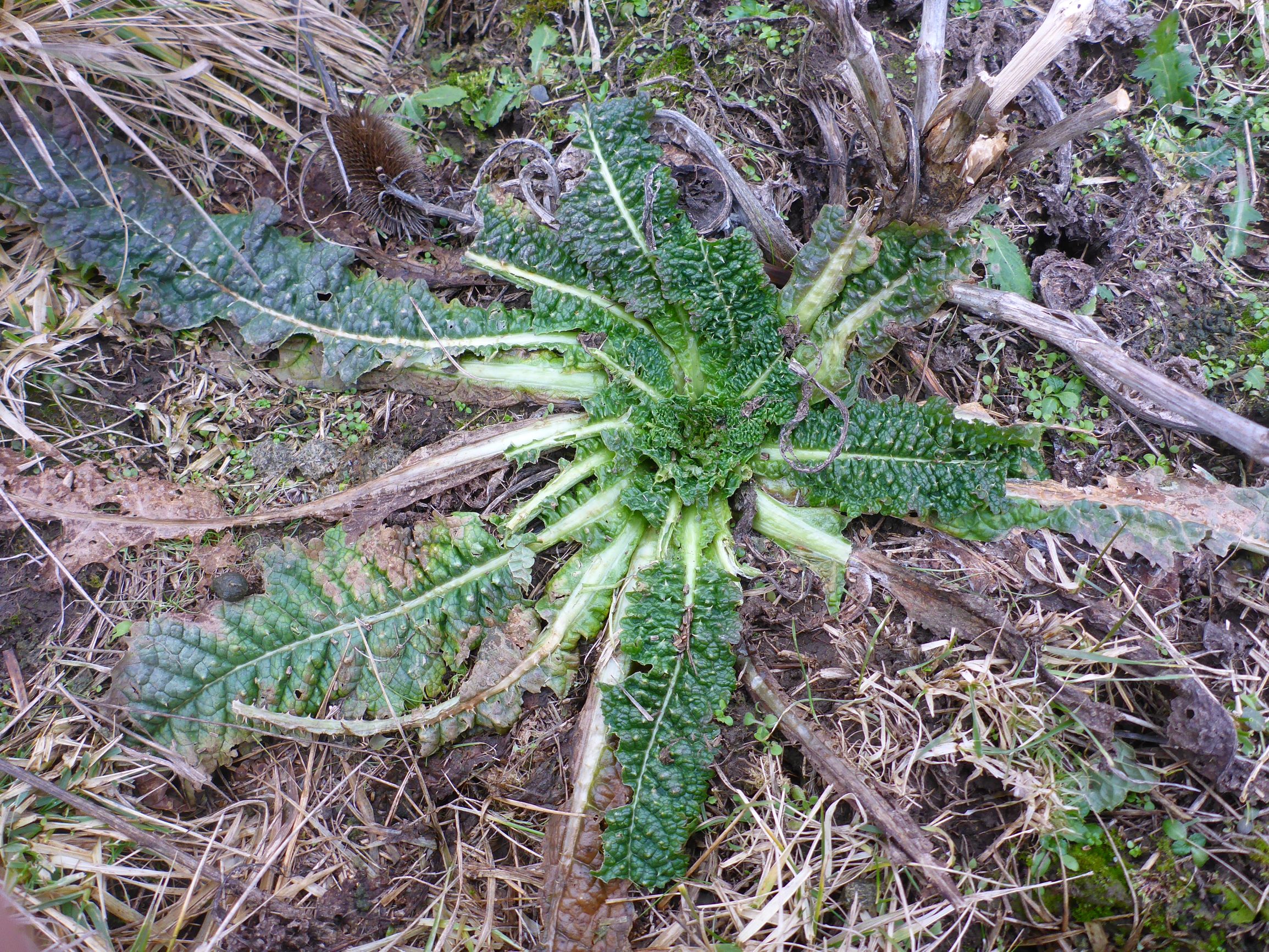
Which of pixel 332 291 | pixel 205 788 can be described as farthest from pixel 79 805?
pixel 332 291

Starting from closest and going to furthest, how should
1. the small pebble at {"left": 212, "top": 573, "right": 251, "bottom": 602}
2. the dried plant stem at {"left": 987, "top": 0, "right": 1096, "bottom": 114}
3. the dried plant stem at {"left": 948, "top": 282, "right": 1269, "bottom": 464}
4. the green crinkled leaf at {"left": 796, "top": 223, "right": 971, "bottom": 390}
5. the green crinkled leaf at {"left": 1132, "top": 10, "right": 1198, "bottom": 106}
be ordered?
the dried plant stem at {"left": 987, "top": 0, "right": 1096, "bottom": 114} < the dried plant stem at {"left": 948, "top": 282, "right": 1269, "bottom": 464} < the green crinkled leaf at {"left": 796, "top": 223, "right": 971, "bottom": 390} < the small pebble at {"left": 212, "top": 573, "right": 251, "bottom": 602} < the green crinkled leaf at {"left": 1132, "top": 10, "right": 1198, "bottom": 106}

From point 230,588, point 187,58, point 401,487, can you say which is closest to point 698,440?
point 401,487

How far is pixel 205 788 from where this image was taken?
232 centimetres

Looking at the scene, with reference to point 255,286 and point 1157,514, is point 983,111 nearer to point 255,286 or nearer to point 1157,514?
point 1157,514

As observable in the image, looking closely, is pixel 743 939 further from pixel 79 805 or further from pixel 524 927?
pixel 79 805

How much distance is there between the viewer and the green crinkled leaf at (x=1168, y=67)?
2.67 meters

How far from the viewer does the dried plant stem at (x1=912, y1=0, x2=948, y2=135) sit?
2.07 meters

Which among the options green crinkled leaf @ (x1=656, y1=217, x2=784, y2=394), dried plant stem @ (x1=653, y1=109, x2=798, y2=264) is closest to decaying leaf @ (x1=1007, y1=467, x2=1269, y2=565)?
green crinkled leaf @ (x1=656, y1=217, x2=784, y2=394)

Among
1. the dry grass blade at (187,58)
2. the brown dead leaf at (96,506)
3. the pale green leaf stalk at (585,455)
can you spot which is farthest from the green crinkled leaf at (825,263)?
the brown dead leaf at (96,506)

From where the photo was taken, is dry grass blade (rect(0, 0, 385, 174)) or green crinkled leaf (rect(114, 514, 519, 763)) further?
dry grass blade (rect(0, 0, 385, 174))

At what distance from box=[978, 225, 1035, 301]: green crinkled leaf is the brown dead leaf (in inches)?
115

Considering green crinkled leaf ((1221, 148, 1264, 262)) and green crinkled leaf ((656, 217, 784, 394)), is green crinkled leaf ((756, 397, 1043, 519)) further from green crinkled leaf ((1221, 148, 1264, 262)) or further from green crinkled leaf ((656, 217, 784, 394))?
green crinkled leaf ((1221, 148, 1264, 262))

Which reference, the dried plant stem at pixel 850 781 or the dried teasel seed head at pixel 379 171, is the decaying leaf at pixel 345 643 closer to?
the dried plant stem at pixel 850 781

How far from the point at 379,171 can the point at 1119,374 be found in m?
2.72
